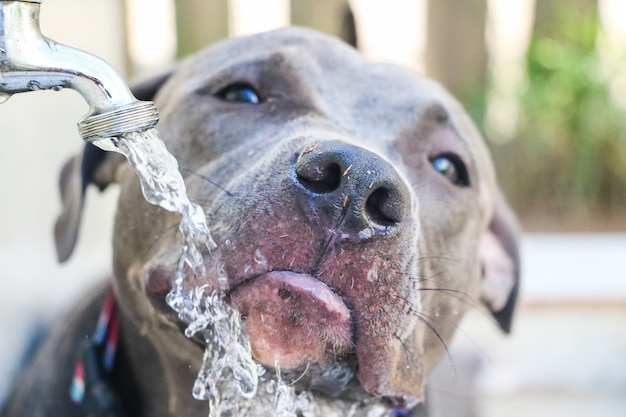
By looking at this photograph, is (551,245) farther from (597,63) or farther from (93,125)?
(93,125)

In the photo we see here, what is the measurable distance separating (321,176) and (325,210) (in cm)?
7

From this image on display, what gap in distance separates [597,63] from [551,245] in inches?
71.6

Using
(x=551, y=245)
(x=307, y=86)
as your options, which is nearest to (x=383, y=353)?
(x=307, y=86)

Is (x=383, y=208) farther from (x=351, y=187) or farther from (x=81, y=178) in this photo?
(x=81, y=178)

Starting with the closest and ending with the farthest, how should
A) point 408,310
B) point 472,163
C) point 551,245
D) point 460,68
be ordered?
point 408,310, point 472,163, point 551,245, point 460,68

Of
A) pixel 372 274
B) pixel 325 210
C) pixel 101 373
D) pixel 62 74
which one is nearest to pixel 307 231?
pixel 325 210

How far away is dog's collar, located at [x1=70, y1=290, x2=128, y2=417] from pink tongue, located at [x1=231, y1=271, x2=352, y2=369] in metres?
0.94

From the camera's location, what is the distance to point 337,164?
65.7 inches

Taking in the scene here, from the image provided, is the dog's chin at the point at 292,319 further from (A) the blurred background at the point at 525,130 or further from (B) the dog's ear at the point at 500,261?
(A) the blurred background at the point at 525,130

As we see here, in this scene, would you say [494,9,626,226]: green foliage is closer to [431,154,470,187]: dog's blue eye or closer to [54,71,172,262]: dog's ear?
[431,154,470,187]: dog's blue eye

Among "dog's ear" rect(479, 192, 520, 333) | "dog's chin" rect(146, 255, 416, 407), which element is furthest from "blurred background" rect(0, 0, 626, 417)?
"dog's chin" rect(146, 255, 416, 407)

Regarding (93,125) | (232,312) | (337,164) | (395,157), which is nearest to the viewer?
(93,125)

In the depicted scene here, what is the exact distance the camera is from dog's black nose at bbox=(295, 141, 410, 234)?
1642 mm

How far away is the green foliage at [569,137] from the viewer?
702 centimetres
